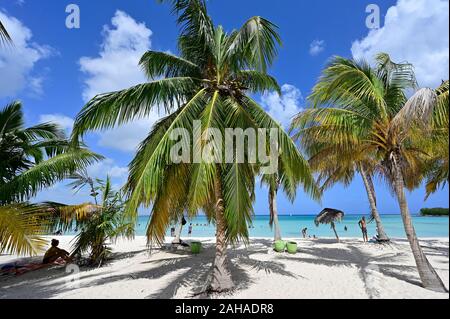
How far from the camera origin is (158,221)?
5.85 meters

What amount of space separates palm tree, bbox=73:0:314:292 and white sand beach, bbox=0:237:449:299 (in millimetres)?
1266

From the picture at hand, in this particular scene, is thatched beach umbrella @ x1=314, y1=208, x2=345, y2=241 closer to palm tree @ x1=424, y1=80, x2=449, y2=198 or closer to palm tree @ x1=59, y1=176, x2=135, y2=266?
palm tree @ x1=424, y1=80, x2=449, y2=198

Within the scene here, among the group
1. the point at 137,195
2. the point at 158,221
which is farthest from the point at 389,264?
the point at 137,195

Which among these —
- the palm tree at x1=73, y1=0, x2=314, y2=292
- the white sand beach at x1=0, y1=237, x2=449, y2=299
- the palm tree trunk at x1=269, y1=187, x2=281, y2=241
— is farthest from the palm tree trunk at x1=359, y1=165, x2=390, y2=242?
the palm tree at x1=73, y1=0, x2=314, y2=292

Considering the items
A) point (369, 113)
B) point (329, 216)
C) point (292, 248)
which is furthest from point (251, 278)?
point (329, 216)

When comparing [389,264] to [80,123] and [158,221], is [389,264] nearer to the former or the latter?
[158,221]

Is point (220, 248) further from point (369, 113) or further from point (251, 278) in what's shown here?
point (369, 113)

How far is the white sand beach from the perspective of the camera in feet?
19.2

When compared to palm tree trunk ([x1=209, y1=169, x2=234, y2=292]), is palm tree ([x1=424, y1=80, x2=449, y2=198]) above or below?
above

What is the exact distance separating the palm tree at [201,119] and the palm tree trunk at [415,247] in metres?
2.24

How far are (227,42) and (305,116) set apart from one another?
2.71 metres

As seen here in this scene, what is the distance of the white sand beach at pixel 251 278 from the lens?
586 cm

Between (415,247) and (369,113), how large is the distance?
3.15m
